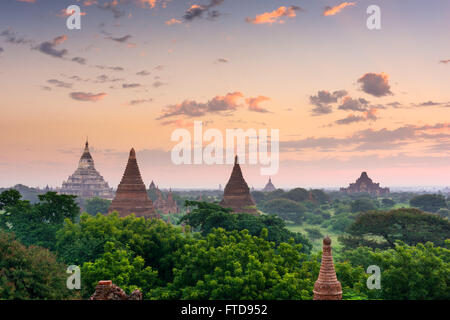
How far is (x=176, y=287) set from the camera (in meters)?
27.2

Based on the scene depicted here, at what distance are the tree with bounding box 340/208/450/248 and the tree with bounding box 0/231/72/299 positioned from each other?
41547mm

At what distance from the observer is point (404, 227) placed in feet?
180

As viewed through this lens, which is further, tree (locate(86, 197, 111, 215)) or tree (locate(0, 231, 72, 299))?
tree (locate(86, 197, 111, 215))

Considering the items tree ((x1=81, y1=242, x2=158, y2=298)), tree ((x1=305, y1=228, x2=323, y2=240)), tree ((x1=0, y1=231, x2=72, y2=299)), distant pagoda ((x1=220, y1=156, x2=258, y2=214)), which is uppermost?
distant pagoda ((x1=220, y1=156, x2=258, y2=214))

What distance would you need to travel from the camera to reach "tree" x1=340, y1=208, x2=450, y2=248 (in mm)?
53531

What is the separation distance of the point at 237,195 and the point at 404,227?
26588 millimetres

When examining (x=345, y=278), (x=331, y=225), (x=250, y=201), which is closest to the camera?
(x=345, y=278)

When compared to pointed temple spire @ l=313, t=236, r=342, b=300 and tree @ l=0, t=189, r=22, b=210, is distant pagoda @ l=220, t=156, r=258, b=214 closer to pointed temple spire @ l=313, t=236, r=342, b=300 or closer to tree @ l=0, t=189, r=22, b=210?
tree @ l=0, t=189, r=22, b=210

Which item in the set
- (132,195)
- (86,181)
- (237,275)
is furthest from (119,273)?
(86,181)

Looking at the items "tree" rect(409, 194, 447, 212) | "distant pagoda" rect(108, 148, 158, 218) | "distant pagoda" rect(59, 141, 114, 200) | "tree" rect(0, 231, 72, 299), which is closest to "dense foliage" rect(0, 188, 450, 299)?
"tree" rect(0, 231, 72, 299)
